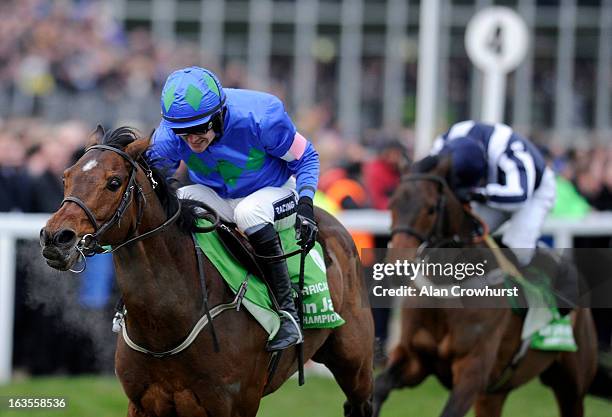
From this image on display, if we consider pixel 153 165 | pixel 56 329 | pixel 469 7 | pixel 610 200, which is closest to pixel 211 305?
pixel 153 165

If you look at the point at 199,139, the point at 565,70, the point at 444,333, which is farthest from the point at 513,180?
the point at 565,70

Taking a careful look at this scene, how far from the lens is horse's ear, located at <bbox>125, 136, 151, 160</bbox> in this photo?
4.39m

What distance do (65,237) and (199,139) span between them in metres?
0.91

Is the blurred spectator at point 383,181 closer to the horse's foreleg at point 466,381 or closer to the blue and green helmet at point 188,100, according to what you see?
the horse's foreleg at point 466,381

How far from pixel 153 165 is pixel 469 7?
534 inches

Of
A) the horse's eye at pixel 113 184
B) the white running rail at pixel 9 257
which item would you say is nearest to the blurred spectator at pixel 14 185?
the white running rail at pixel 9 257

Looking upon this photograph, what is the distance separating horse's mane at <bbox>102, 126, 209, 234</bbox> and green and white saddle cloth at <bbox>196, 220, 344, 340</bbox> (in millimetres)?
98

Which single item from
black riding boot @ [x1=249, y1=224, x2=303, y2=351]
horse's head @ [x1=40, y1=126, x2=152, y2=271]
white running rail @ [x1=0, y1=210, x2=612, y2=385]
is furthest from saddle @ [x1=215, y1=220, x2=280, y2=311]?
white running rail @ [x1=0, y1=210, x2=612, y2=385]

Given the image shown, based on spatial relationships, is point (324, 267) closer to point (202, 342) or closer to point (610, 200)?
point (202, 342)

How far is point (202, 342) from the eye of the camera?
4.59 metres

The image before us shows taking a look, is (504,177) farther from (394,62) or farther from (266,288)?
(394,62)

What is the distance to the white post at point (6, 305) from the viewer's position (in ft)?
26.7

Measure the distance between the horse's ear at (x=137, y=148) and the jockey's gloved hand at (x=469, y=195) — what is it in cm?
278

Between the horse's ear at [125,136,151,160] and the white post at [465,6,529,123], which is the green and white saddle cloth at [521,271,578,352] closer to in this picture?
the white post at [465,6,529,123]
